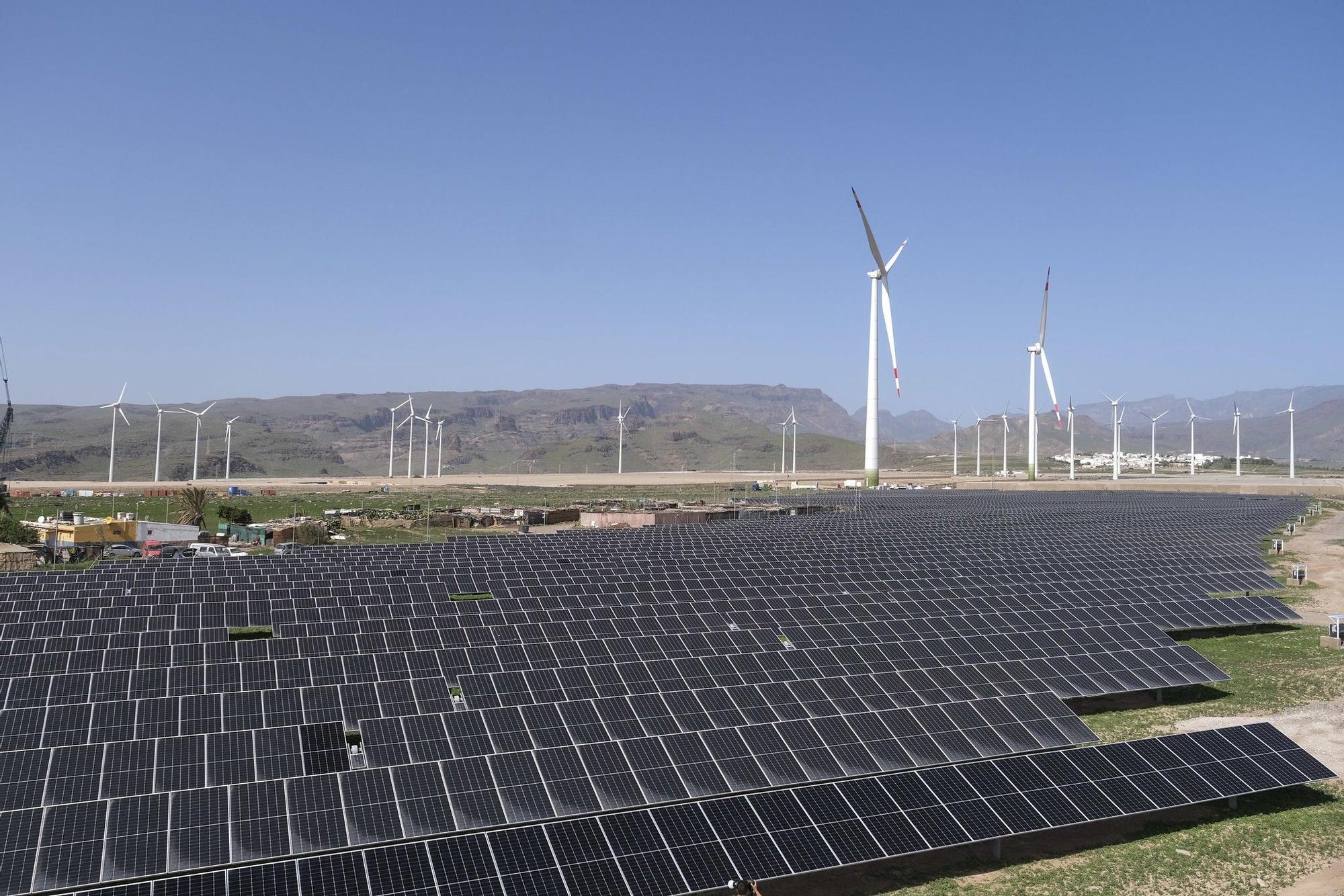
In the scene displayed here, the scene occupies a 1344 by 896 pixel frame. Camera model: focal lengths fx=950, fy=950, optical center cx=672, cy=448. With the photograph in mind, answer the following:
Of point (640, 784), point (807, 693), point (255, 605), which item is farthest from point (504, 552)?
point (640, 784)

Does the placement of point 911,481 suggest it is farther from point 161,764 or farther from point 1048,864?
point 161,764

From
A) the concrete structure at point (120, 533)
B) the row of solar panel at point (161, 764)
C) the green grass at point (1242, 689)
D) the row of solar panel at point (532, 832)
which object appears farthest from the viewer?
the concrete structure at point (120, 533)

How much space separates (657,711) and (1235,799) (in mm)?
12085

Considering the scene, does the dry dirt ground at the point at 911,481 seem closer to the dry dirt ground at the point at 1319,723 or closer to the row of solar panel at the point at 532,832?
the dry dirt ground at the point at 1319,723

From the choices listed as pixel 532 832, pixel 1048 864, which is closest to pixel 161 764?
pixel 532 832

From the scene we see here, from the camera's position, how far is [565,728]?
19.3 meters

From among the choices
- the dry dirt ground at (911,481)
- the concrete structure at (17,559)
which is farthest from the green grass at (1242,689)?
the dry dirt ground at (911,481)

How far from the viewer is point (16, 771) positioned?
1598cm

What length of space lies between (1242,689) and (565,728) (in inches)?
872

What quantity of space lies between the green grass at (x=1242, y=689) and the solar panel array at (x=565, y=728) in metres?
0.97

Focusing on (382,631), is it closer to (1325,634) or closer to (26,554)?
(1325,634)

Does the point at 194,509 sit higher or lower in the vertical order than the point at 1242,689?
higher

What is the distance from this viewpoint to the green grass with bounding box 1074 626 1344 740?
26.2 m

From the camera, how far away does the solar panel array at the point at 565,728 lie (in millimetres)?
14406
